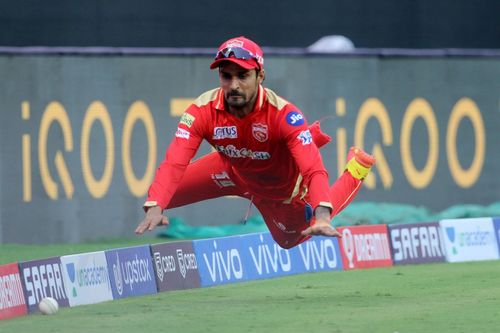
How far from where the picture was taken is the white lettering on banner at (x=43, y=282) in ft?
31.8

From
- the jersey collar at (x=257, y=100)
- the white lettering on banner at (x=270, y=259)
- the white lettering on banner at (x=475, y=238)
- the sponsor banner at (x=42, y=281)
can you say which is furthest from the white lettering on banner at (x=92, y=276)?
the white lettering on banner at (x=475, y=238)

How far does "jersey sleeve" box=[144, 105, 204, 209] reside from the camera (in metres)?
8.90

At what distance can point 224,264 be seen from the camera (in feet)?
40.1

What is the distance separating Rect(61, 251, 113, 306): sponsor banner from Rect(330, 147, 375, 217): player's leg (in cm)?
189

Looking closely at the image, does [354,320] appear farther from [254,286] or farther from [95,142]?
[95,142]

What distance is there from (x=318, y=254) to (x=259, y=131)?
13.5 feet

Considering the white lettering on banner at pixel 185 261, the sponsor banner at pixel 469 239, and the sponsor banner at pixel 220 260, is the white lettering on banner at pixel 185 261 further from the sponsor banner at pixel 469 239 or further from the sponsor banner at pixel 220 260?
the sponsor banner at pixel 469 239

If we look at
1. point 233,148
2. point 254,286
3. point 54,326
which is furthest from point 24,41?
point 54,326

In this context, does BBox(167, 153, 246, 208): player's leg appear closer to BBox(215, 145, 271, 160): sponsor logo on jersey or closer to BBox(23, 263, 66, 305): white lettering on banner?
BBox(215, 145, 271, 160): sponsor logo on jersey

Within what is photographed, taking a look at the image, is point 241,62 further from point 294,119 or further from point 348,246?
point 348,246

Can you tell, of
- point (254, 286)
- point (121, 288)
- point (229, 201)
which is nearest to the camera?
point (121, 288)

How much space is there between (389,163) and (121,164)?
353 centimetres

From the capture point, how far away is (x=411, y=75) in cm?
1711

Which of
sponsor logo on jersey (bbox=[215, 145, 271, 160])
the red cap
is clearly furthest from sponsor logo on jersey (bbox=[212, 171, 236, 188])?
the red cap
